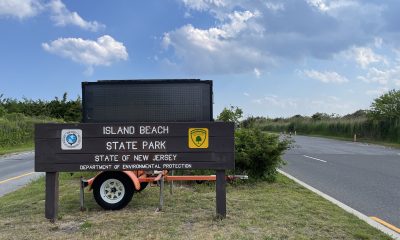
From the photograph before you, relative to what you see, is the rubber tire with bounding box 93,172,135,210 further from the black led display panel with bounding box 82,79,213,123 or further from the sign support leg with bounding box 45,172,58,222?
the black led display panel with bounding box 82,79,213,123

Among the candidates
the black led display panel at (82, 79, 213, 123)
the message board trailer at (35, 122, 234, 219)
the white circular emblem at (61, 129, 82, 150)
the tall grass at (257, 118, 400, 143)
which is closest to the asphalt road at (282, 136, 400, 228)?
the message board trailer at (35, 122, 234, 219)

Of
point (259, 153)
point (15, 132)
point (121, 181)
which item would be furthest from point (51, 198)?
point (15, 132)

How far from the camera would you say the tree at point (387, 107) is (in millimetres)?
40656

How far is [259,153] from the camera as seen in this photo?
33.8 ft

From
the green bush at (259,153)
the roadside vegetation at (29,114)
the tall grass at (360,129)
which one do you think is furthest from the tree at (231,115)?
the roadside vegetation at (29,114)

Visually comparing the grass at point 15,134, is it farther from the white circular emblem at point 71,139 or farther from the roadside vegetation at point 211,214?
the white circular emblem at point 71,139

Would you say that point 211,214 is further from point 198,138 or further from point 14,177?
point 14,177

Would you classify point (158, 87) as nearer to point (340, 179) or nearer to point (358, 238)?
point (358, 238)

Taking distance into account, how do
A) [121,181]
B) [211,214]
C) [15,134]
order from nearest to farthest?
[211,214]
[121,181]
[15,134]

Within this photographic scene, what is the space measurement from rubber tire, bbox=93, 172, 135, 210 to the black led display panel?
0.89 meters

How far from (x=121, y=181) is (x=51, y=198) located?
45.1 inches

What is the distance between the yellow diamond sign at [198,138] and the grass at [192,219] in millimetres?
1040

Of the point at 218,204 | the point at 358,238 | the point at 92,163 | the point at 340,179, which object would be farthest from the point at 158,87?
the point at 340,179

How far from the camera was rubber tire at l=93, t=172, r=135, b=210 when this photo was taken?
749cm
